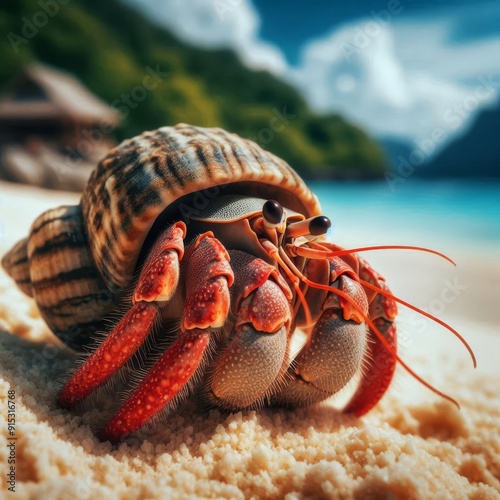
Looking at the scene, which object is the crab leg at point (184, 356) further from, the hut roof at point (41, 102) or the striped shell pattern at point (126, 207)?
the hut roof at point (41, 102)

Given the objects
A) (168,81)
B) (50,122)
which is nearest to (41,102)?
(50,122)

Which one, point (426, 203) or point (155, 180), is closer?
point (155, 180)

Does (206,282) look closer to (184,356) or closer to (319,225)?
(184,356)

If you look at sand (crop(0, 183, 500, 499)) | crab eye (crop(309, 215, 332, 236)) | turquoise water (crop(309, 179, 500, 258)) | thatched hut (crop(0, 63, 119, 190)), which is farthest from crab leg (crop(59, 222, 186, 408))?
thatched hut (crop(0, 63, 119, 190))

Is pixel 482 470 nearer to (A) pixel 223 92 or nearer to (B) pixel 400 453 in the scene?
(B) pixel 400 453

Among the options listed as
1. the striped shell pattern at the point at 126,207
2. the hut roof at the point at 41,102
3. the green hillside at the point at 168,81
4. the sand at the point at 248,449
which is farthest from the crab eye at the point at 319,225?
the green hillside at the point at 168,81

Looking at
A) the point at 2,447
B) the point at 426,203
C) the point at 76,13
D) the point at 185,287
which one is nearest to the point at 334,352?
the point at 185,287

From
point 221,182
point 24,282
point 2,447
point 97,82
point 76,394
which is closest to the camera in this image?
point 2,447
